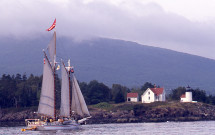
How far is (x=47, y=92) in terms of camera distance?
86250 millimetres

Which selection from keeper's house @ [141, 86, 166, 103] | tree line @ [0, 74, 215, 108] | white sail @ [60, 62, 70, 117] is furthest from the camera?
tree line @ [0, 74, 215, 108]

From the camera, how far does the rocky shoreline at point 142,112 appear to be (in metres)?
119

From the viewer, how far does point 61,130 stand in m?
84.9

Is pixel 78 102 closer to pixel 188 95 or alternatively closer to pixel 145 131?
pixel 145 131

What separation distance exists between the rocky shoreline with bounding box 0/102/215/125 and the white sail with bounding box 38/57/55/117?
31.0 m

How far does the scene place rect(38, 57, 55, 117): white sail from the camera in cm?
8581

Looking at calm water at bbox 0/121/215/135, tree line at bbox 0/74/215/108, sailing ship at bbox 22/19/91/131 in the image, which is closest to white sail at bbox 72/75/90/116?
sailing ship at bbox 22/19/91/131

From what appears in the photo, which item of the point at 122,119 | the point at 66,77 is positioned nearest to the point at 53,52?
the point at 66,77

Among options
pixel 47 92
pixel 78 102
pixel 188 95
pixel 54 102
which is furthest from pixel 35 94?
pixel 47 92

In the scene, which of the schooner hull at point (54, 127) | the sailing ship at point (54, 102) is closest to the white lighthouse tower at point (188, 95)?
the sailing ship at point (54, 102)

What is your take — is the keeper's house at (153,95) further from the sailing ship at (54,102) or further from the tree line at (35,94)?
the sailing ship at (54,102)

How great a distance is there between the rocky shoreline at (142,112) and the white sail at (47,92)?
30959 millimetres

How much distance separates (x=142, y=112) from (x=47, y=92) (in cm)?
4135

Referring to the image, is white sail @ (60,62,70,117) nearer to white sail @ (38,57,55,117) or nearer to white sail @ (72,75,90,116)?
white sail @ (72,75,90,116)
